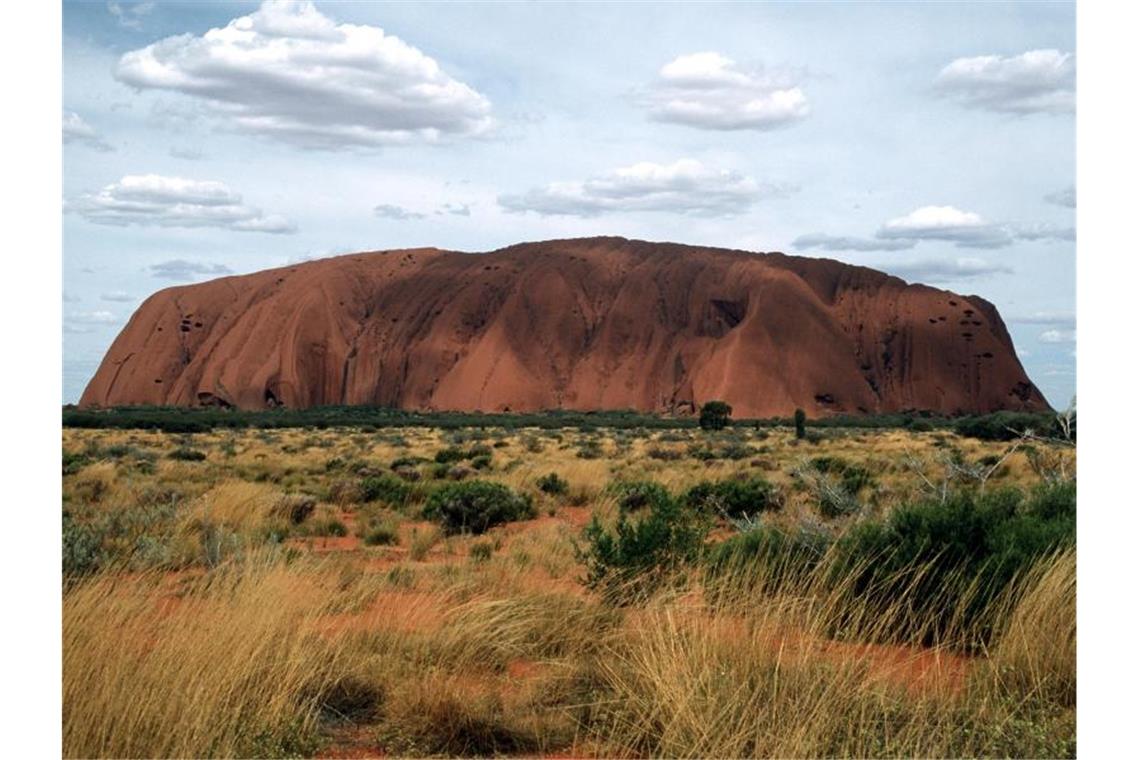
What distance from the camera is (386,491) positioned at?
1745cm

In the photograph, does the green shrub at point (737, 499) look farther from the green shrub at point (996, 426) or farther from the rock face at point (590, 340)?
the rock face at point (590, 340)

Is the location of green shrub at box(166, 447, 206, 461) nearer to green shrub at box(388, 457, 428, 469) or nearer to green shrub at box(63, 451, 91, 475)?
green shrub at box(63, 451, 91, 475)

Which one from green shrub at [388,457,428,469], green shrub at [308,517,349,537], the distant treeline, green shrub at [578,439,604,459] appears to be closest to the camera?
green shrub at [308,517,349,537]

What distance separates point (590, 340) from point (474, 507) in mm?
79042

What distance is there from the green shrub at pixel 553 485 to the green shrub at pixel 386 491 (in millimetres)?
2560

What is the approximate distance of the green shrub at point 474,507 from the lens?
1428 cm

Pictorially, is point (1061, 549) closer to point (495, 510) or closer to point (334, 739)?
point (334, 739)

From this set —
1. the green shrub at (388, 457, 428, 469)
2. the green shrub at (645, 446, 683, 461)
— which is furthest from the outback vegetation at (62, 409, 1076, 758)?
the green shrub at (645, 446, 683, 461)

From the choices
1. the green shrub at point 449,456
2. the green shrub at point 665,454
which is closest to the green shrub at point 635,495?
the green shrub at point 449,456

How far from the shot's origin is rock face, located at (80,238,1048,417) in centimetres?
8756

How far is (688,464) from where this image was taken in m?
25.6

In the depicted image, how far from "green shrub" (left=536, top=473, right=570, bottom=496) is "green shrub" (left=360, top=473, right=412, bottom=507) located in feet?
8.40
